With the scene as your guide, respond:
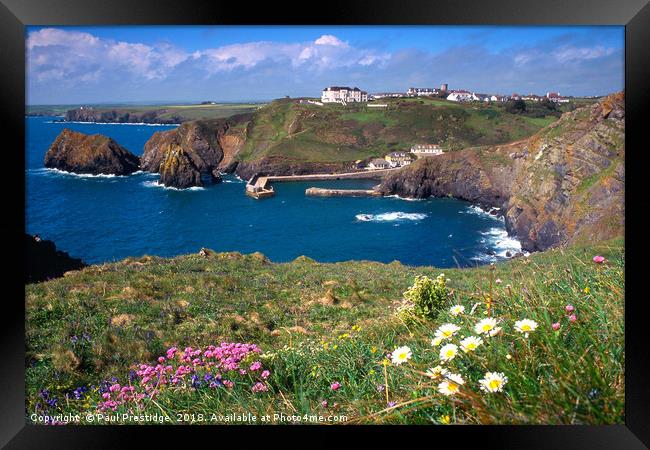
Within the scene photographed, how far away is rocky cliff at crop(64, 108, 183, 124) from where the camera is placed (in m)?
7.01

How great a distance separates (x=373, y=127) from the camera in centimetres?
817

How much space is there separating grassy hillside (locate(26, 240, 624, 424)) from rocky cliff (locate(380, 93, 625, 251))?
1.34 metres

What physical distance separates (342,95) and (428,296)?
3.42 metres

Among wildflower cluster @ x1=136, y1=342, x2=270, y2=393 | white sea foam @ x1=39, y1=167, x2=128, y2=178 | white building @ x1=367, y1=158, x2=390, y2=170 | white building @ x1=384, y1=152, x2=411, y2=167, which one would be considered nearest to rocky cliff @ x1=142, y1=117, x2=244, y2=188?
white sea foam @ x1=39, y1=167, x2=128, y2=178

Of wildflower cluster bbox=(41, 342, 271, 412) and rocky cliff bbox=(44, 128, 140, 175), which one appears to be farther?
rocky cliff bbox=(44, 128, 140, 175)

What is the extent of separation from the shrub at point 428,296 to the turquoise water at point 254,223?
2.32 meters

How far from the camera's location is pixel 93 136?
742cm

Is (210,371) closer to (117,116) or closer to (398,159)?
(117,116)

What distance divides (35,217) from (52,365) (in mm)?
1964

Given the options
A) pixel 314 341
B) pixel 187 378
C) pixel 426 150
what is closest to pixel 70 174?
pixel 187 378

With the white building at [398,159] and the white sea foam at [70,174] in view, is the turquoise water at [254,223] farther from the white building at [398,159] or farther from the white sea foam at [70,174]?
the white building at [398,159]

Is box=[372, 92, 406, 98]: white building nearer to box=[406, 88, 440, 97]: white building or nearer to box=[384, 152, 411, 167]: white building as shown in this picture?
box=[406, 88, 440, 97]: white building

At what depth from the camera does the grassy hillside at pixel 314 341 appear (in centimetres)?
299

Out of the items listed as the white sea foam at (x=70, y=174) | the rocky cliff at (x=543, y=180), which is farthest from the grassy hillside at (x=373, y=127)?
the white sea foam at (x=70, y=174)
